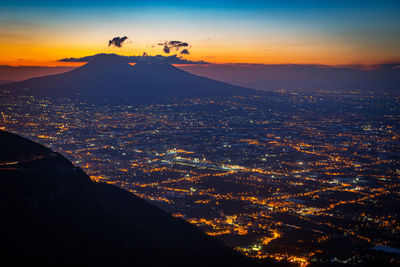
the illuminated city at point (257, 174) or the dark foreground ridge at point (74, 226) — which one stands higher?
the dark foreground ridge at point (74, 226)

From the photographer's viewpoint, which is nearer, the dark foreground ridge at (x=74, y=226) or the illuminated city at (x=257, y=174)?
the dark foreground ridge at (x=74, y=226)

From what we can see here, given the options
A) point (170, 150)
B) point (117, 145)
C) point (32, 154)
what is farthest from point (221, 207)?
point (117, 145)

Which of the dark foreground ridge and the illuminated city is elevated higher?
the dark foreground ridge

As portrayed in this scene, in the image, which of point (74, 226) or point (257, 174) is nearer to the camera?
point (74, 226)

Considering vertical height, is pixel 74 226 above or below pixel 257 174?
above
